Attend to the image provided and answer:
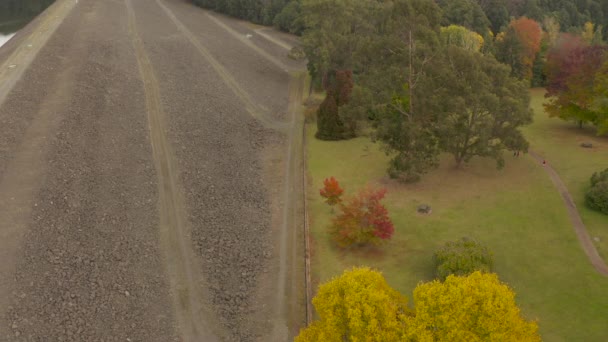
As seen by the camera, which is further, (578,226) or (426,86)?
(426,86)

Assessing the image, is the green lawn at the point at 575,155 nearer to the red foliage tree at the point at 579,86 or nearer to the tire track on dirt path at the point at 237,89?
the red foliage tree at the point at 579,86

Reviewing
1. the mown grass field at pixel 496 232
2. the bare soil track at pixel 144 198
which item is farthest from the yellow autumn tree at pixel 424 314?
the mown grass field at pixel 496 232

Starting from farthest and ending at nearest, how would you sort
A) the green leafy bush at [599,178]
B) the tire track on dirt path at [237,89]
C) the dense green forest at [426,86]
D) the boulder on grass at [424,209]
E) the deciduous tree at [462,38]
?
the deciduous tree at [462,38]
the tire track on dirt path at [237,89]
the dense green forest at [426,86]
the boulder on grass at [424,209]
the green leafy bush at [599,178]

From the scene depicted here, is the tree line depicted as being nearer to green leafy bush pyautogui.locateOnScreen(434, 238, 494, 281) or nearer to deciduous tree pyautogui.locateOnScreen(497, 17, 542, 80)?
deciduous tree pyautogui.locateOnScreen(497, 17, 542, 80)

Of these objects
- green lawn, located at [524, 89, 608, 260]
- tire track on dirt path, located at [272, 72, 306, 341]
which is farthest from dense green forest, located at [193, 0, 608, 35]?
tire track on dirt path, located at [272, 72, 306, 341]

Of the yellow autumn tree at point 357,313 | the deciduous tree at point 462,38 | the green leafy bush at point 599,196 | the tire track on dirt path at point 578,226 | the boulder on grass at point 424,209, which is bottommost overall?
the boulder on grass at point 424,209

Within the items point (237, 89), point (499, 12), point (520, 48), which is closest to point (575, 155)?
point (520, 48)

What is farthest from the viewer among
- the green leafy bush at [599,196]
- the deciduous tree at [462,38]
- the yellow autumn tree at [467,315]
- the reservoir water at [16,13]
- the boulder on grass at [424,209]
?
the reservoir water at [16,13]

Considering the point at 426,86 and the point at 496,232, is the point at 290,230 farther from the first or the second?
the point at 426,86
